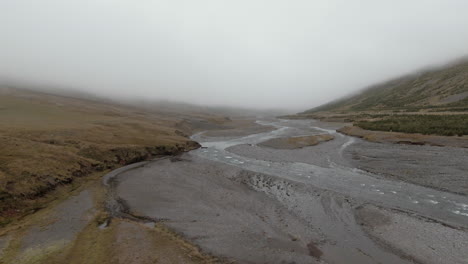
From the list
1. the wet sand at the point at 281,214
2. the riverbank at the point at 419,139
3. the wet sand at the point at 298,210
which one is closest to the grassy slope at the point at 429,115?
the riverbank at the point at 419,139

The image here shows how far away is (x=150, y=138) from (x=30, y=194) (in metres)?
37.8

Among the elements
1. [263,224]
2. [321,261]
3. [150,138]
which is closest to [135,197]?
[263,224]

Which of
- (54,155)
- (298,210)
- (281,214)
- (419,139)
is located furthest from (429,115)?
(54,155)

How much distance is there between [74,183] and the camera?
34.5 meters

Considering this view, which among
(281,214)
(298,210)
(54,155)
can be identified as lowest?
(281,214)

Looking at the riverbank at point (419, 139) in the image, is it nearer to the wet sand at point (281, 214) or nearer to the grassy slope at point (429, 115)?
the grassy slope at point (429, 115)

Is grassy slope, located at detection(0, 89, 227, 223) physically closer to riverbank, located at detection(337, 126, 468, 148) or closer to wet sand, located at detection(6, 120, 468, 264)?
wet sand, located at detection(6, 120, 468, 264)

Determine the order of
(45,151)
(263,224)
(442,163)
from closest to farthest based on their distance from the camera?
1. (263,224)
2. (45,151)
3. (442,163)

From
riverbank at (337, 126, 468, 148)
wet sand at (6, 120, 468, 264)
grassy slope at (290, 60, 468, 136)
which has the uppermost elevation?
grassy slope at (290, 60, 468, 136)

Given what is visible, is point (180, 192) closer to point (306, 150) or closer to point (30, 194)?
point (30, 194)

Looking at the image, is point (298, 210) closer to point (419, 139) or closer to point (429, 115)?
point (419, 139)

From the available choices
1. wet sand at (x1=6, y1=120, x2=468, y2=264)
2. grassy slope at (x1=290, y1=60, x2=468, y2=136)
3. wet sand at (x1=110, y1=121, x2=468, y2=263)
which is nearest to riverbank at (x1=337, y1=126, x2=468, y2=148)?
grassy slope at (x1=290, y1=60, x2=468, y2=136)

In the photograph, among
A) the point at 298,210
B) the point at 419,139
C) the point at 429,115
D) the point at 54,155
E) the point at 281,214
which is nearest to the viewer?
the point at 281,214

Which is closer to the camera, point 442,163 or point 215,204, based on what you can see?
point 215,204
